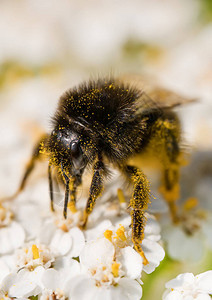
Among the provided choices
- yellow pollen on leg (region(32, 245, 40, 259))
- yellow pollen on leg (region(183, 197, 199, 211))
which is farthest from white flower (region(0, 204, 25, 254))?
yellow pollen on leg (region(183, 197, 199, 211))

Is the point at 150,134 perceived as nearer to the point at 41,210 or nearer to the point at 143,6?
the point at 41,210

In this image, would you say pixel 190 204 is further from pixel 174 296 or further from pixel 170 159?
pixel 174 296

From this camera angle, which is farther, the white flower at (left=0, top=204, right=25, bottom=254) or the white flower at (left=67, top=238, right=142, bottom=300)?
the white flower at (left=0, top=204, right=25, bottom=254)

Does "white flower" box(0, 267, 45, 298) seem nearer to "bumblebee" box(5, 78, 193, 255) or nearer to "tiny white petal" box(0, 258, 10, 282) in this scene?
"tiny white petal" box(0, 258, 10, 282)

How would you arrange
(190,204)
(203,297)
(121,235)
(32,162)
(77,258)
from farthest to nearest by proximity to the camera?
1. (190,204)
2. (32,162)
3. (77,258)
4. (121,235)
5. (203,297)

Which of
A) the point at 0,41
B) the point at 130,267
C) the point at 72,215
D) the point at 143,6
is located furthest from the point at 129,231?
the point at 143,6

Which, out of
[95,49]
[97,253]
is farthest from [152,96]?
[95,49]

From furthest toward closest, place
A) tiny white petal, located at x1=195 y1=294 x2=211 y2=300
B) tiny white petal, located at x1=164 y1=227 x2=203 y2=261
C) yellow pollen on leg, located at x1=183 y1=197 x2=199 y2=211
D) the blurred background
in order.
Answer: the blurred background → yellow pollen on leg, located at x1=183 y1=197 x2=199 y2=211 → tiny white petal, located at x1=164 y1=227 x2=203 y2=261 → tiny white petal, located at x1=195 y1=294 x2=211 y2=300
